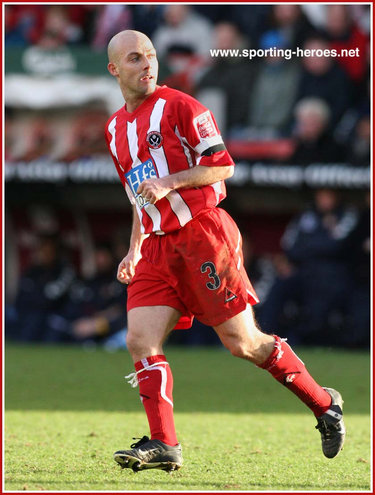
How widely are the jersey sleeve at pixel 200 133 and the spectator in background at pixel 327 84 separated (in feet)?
27.2

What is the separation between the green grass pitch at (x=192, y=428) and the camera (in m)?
4.81

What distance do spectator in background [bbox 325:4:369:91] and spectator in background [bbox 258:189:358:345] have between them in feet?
6.03

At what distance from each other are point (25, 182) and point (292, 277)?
4419mm

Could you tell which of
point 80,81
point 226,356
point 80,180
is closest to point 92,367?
point 226,356

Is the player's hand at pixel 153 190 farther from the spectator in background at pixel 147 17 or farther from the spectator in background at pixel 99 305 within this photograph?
the spectator in background at pixel 147 17

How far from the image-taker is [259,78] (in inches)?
523

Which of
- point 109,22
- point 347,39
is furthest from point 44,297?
point 347,39

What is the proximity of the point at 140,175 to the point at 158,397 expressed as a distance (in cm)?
116

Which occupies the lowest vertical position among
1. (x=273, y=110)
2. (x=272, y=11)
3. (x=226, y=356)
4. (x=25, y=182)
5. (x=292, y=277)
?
(x=226, y=356)

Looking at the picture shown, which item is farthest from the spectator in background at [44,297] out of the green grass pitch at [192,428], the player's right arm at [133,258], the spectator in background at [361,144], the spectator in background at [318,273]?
the player's right arm at [133,258]

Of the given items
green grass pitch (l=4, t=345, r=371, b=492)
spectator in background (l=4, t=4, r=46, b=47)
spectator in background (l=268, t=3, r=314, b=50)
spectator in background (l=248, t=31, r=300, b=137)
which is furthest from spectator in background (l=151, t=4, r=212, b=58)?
green grass pitch (l=4, t=345, r=371, b=492)

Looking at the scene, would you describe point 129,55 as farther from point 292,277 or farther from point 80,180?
point 80,180

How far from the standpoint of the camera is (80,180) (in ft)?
45.6

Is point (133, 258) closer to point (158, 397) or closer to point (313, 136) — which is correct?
point (158, 397)
